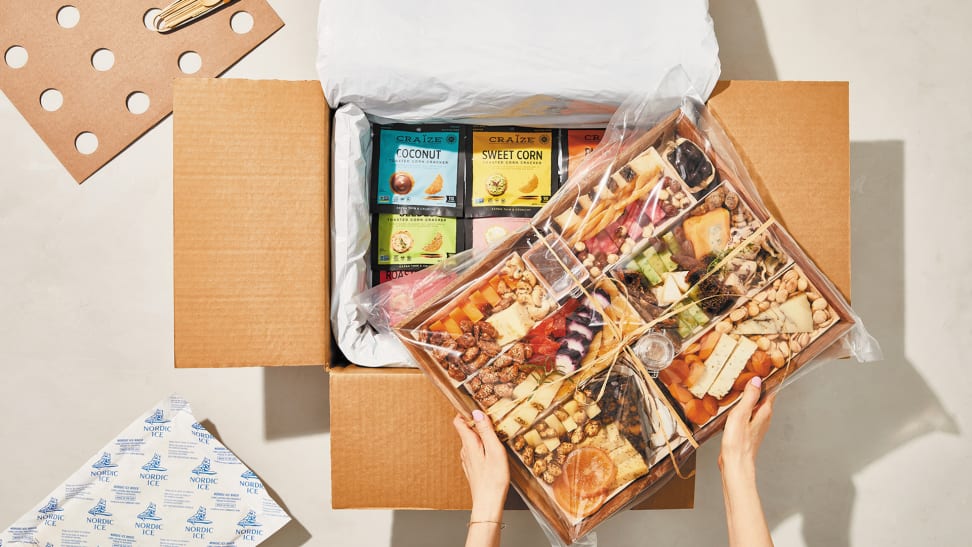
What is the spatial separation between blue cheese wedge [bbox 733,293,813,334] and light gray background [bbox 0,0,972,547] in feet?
1.49

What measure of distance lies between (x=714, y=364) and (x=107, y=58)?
126 cm

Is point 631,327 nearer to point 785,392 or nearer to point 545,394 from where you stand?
point 545,394

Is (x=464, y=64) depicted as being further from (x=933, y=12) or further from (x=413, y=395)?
(x=933, y=12)

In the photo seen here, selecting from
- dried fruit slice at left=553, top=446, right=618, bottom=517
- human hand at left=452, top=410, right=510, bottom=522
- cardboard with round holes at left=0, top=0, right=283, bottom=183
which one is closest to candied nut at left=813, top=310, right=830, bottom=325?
dried fruit slice at left=553, top=446, right=618, bottom=517

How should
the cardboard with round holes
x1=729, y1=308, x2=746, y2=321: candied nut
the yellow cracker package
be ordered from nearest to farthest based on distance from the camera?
x1=729, y1=308, x2=746, y2=321: candied nut, the yellow cracker package, the cardboard with round holes

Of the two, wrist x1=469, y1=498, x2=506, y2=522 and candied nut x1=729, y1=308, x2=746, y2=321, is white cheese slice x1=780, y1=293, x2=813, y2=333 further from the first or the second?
wrist x1=469, y1=498, x2=506, y2=522

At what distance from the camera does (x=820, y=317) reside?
781 millimetres

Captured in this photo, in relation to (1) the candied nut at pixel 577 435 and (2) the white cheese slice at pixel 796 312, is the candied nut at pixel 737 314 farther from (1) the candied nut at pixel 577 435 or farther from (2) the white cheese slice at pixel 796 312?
(1) the candied nut at pixel 577 435

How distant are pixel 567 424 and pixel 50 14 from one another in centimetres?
126

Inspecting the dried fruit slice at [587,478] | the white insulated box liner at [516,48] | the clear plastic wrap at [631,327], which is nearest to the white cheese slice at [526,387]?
the clear plastic wrap at [631,327]

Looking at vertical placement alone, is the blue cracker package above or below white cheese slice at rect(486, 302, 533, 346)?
above

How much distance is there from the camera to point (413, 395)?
856 millimetres

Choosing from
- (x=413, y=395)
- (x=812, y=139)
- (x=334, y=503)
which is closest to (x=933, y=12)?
(x=812, y=139)

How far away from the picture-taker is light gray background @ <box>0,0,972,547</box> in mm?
1104
